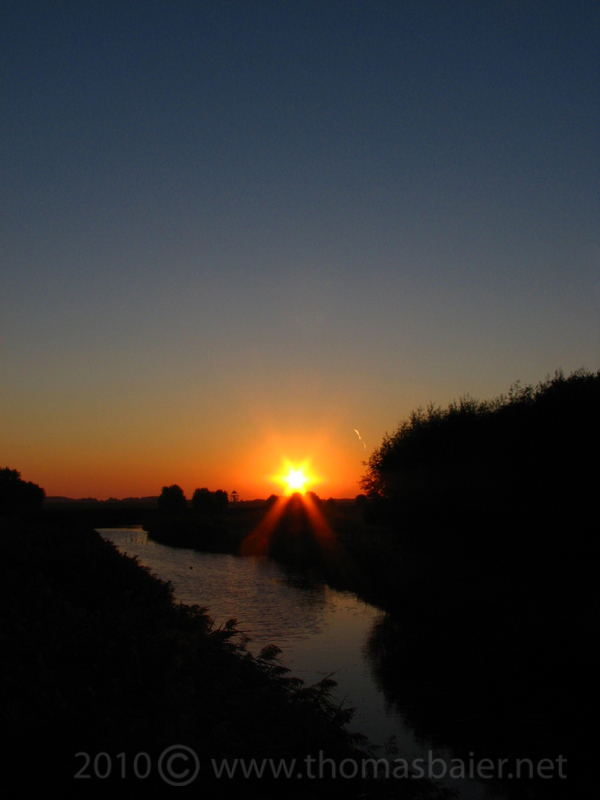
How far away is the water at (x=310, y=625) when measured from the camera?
590 inches

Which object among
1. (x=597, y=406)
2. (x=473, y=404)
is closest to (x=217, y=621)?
(x=597, y=406)

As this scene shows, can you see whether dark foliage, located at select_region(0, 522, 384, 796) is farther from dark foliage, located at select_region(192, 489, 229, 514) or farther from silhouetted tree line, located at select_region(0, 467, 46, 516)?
dark foliage, located at select_region(192, 489, 229, 514)

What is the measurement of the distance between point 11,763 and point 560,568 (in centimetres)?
2473

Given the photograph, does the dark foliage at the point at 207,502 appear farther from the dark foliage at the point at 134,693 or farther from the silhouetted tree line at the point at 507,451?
the dark foliage at the point at 134,693

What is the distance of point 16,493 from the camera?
120438 millimetres

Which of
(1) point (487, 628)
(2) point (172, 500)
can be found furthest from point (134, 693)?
(2) point (172, 500)

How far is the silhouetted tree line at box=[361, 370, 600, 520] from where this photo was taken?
27781 mm

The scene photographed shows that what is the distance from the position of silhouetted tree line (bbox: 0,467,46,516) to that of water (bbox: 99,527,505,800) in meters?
71.0

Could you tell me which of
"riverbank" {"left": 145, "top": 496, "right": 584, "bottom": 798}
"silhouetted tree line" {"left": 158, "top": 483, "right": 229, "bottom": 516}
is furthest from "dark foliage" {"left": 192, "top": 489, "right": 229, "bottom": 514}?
"riverbank" {"left": 145, "top": 496, "right": 584, "bottom": 798}

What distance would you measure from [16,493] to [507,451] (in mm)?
112028

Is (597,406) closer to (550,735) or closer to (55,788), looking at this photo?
(550,735)

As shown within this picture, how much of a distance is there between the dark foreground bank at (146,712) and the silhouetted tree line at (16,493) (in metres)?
100

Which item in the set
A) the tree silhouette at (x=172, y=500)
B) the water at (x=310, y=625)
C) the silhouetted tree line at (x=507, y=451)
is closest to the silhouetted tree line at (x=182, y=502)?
the tree silhouette at (x=172, y=500)

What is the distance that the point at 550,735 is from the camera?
46.4 feet
